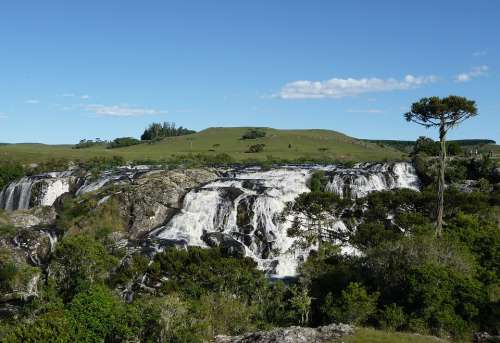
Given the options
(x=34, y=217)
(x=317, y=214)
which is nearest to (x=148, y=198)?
(x=34, y=217)

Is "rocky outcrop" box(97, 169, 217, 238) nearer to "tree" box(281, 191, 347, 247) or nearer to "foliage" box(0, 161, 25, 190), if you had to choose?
"tree" box(281, 191, 347, 247)

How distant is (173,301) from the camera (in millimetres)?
26531

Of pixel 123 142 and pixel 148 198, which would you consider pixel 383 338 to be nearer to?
pixel 148 198

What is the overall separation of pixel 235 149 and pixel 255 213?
3730 inches

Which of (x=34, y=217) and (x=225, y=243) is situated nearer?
(x=225, y=243)

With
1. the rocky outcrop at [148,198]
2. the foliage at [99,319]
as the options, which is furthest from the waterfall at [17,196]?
the foliage at [99,319]

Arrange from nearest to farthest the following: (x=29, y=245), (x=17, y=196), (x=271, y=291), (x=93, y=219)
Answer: (x=271, y=291) < (x=29, y=245) < (x=93, y=219) < (x=17, y=196)

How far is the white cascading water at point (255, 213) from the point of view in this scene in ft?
154

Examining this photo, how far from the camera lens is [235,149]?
145 m

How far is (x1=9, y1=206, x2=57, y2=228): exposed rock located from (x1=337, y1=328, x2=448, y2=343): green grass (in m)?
40.5

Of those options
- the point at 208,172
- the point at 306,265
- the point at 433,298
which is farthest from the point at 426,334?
the point at 208,172

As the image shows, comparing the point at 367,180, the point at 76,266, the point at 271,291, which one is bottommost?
the point at 271,291

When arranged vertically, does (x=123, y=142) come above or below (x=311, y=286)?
above

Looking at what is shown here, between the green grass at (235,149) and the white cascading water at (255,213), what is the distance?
5322 cm
